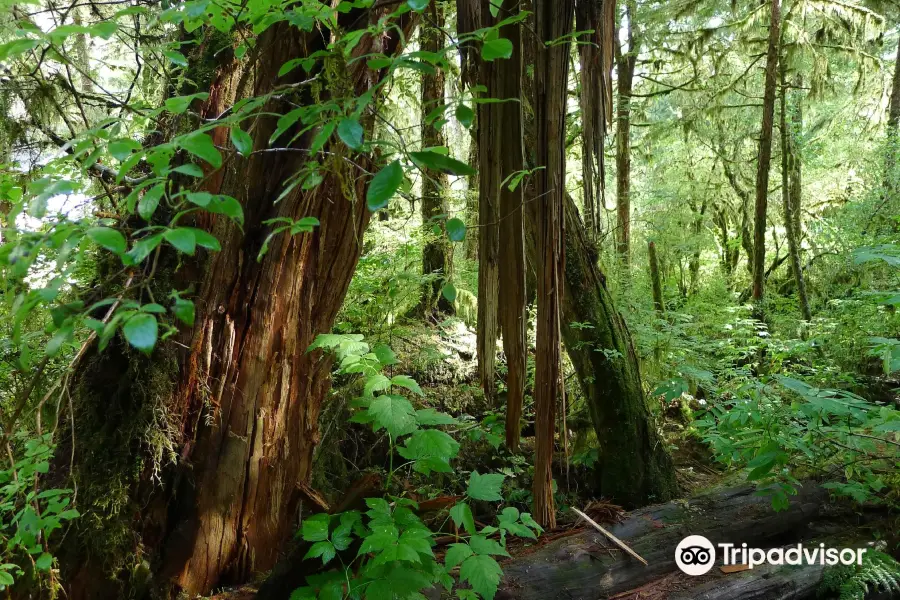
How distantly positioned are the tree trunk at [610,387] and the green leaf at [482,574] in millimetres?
2451

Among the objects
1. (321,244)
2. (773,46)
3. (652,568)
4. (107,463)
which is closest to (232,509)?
(107,463)

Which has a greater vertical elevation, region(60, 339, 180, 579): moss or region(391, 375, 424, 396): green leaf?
region(391, 375, 424, 396): green leaf

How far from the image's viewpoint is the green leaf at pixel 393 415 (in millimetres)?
1956

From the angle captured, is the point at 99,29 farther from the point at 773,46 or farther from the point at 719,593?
the point at 773,46

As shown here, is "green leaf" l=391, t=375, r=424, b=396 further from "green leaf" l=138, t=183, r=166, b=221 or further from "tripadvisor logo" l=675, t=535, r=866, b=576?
"tripadvisor logo" l=675, t=535, r=866, b=576

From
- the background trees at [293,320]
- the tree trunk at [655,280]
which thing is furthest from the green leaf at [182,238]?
the tree trunk at [655,280]

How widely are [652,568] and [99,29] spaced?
3608mm

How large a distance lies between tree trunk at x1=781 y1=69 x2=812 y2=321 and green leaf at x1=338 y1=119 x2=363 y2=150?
852cm

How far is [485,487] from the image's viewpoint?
2.13 meters

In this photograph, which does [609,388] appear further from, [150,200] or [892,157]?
[892,157]

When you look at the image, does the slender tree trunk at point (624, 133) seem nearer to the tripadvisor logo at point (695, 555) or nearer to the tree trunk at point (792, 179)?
the tree trunk at point (792, 179)

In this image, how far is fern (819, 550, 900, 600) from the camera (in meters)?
2.80

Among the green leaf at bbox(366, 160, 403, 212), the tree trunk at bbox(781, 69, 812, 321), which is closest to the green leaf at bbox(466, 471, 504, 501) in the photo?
the green leaf at bbox(366, 160, 403, 212)

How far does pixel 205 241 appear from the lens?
1091 millimetres
